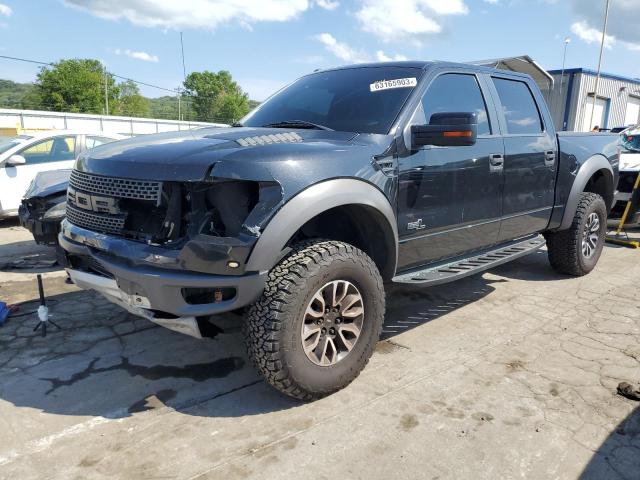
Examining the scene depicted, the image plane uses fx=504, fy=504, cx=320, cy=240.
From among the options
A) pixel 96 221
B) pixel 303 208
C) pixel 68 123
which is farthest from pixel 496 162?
pixel 68 123

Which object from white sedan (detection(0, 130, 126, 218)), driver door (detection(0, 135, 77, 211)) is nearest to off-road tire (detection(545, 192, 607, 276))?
white sedan (detection(0, 130, 126, 218))

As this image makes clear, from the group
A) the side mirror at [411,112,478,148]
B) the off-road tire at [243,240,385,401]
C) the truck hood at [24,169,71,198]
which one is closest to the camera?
the off-road tire at [243,240,385,401]

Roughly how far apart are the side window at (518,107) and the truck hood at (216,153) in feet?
5.49

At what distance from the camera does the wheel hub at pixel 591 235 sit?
5.31 m

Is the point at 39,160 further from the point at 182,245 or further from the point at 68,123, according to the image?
the point at 68,123

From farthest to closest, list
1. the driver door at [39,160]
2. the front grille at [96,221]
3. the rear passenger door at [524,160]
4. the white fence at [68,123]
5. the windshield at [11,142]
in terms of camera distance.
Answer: the white fence at [68,123], the windshield at [11,142], the driver door at [39,160], the rear passenger door at [524,160], the front grille at [96,221]

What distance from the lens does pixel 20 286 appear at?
16.3 feet

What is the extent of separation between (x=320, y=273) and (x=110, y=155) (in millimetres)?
1366

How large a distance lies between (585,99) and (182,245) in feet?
99.1

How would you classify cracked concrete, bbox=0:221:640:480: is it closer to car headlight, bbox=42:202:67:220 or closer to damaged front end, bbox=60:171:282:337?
damaged front end, bbox=60:171:282:337

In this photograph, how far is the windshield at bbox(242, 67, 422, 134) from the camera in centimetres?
337

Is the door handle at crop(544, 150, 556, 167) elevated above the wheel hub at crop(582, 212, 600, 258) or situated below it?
above

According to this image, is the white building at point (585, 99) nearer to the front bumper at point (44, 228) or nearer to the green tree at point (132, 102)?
the front bumper at point (44, 228)

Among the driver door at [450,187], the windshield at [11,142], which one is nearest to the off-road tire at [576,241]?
the driver door at [450,187]
